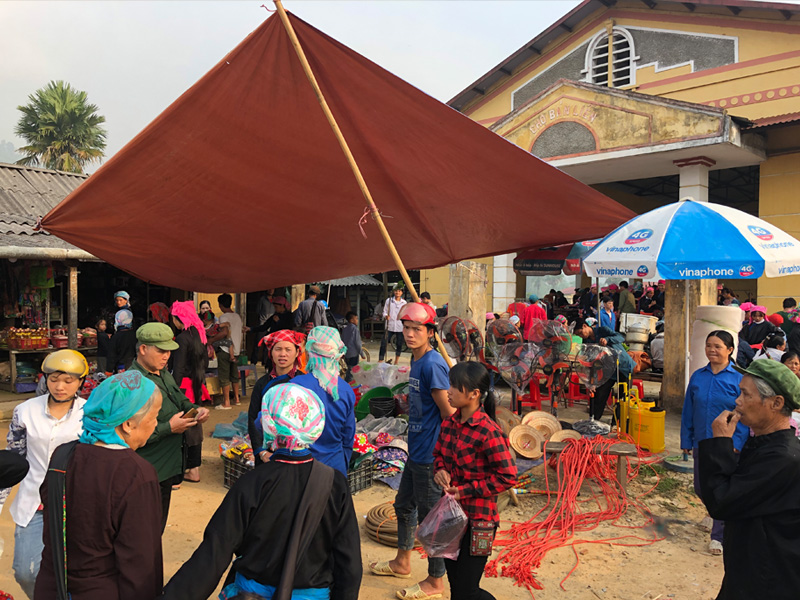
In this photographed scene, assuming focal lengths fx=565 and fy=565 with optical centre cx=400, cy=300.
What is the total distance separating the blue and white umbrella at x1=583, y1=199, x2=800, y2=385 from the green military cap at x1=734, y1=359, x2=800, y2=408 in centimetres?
289

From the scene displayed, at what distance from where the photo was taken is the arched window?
1580 centimetres

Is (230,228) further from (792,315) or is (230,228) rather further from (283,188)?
(792,315)

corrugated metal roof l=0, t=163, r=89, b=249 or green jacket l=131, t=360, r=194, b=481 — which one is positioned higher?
corrugated metal roof l=0, t=163, r=89, b=249

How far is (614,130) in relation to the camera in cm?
1375

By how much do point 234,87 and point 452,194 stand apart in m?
1.98

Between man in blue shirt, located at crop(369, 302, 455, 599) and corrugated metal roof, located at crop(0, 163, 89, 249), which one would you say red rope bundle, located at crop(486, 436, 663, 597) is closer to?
man in blue shirt, located at crop(369, 302, 455, 599)

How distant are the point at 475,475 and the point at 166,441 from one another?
1822 millimetres

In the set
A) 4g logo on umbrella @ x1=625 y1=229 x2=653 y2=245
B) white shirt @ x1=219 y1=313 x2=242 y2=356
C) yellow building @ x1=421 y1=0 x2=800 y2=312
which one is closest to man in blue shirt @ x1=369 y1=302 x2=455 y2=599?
4g logo on umbrella @ x1=625 y1=229 x2=653 y2=245

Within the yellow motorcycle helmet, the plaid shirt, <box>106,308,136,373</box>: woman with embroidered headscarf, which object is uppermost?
the yellow motorcycle helmet

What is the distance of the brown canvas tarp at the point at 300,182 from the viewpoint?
362 cm

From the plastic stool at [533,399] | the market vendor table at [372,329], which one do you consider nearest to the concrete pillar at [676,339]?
the plastic stool at [533,399]

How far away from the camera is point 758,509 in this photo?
6.85 ft

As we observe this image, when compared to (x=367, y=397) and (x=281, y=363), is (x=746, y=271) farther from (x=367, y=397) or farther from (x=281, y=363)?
(x=367, y=397)

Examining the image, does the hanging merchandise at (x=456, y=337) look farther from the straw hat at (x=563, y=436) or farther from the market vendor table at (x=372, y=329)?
the market vendor table at (x=372, y=329)
